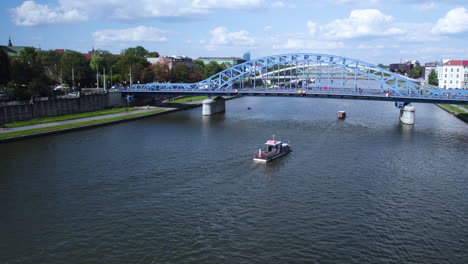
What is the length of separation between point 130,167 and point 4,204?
11.0m

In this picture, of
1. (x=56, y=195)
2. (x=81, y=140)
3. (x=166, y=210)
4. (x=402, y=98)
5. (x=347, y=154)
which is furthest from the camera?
(x=402, y=98)

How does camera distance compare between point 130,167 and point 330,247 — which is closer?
point 330,247

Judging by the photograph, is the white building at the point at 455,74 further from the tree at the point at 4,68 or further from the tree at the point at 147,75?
the tree at the point at 4,68

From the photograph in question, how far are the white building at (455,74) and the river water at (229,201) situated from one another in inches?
3949

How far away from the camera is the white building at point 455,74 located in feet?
443

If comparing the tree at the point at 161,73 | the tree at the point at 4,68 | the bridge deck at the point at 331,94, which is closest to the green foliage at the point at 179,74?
the tree at the point at 161,73

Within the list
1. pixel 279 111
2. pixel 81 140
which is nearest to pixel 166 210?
pixel 81 140

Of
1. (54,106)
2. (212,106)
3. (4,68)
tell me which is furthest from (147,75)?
(4,68)

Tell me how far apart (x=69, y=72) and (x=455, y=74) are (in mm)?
122424

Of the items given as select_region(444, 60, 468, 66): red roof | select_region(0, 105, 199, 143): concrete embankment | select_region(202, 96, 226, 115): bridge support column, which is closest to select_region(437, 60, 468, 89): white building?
select_region(444, 60, 468, 66): red roof

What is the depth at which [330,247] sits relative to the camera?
21328 mm

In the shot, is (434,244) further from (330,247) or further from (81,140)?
(81,140)

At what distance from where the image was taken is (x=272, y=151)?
40.2 m

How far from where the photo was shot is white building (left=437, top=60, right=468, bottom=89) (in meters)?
135
